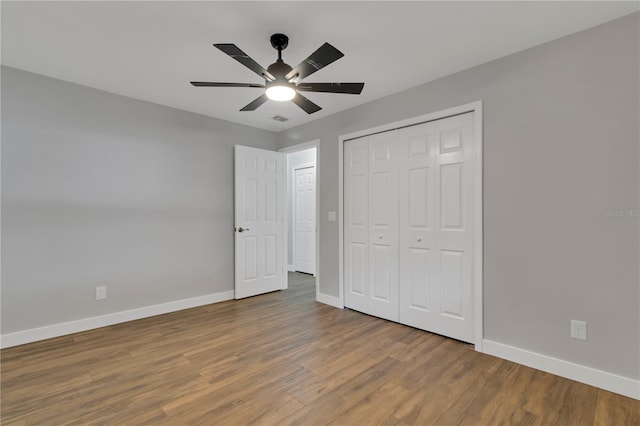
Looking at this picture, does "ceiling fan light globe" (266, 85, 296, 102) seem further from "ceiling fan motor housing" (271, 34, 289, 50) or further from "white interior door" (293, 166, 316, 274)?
"white interior door" (293, 166, 316, 274)

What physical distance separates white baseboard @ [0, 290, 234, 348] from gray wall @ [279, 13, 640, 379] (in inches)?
127

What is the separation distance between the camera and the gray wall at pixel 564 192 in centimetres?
195

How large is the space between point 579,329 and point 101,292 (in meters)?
4.26

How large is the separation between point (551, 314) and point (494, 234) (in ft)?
2.28

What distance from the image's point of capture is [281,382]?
207 centimetres

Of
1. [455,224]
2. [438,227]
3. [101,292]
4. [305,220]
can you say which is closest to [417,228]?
[438,227]

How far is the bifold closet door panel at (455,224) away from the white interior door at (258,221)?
2.43 metres

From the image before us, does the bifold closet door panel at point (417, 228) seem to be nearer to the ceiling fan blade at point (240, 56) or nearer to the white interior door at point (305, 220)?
the ceiling fan blade at point (240, 56)

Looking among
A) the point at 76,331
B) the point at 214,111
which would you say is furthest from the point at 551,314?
the point at 76,331

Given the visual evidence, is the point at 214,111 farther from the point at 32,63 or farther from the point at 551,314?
the point at 551,314

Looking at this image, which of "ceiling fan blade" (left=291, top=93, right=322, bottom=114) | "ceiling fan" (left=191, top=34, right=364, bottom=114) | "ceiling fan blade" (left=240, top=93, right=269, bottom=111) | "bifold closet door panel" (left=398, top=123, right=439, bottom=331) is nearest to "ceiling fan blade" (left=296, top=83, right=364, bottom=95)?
"ceiling fan" (left=191, top=34, right=364, bottom=114)

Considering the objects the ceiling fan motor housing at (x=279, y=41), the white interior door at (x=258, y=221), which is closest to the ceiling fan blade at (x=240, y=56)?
the ceiling fan motor housing at (x=279, y=41)

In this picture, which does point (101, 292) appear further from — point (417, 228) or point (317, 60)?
point (417, 228)

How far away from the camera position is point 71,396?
1922 millimetres
